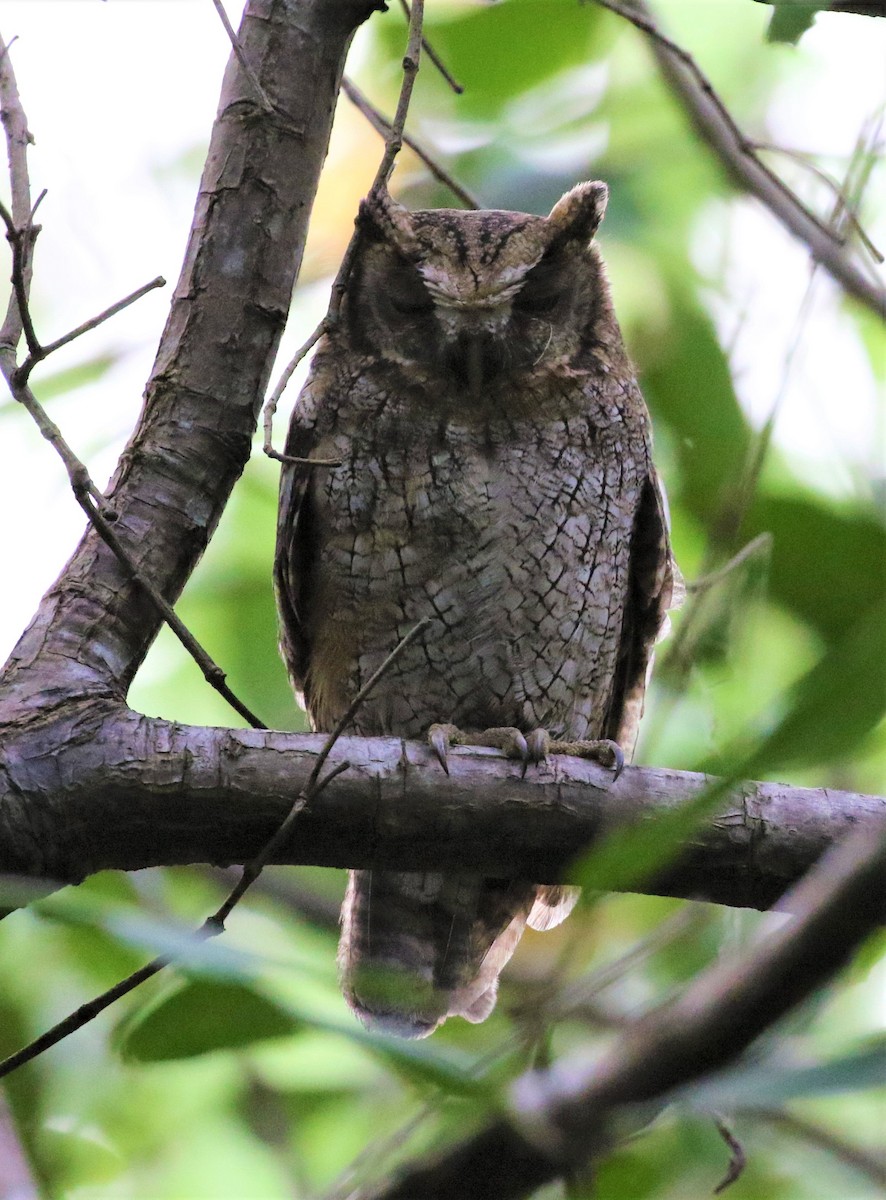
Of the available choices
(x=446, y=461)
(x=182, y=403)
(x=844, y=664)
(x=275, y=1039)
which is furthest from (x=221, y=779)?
(x=844, y=664)

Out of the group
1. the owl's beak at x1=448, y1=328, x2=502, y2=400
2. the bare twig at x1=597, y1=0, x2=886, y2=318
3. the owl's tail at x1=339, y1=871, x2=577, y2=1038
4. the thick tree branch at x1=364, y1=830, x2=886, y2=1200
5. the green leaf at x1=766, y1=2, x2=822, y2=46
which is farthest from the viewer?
the owl's tail at x1=339, y1=871, x2=577, y2=1038

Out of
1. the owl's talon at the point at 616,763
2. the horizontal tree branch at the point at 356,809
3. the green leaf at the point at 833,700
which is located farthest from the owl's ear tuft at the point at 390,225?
the green leaf at the point at 833,700

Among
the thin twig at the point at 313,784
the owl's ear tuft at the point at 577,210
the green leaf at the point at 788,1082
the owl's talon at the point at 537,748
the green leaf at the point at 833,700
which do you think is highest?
the green leaf at the point at 833,700

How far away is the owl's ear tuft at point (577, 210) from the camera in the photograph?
9.22 feet

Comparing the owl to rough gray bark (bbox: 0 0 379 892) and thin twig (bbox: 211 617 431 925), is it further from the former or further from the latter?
thin twig (bbox: 211 617 431 925)

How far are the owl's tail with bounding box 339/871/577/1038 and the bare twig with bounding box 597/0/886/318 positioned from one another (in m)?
1.42

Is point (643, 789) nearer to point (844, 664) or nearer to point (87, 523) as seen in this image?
point (87, 523)

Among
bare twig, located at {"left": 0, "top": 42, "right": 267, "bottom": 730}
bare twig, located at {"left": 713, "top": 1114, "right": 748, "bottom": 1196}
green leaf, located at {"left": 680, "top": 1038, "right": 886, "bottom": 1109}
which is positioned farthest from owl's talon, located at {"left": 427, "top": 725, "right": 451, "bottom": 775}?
green leaf, located at {"left": 680, "top": 1038, "right": 886, "bottom": 1109}

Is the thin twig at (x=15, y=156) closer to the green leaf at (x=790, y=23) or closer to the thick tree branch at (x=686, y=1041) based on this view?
the green leaf at (x=790, y=23)

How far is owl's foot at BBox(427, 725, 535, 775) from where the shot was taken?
6.33 ft

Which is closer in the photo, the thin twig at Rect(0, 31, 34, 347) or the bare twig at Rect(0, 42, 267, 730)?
the bare twig at Rect(0, 42, 267, 730)

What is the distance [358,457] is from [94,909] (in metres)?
1.82

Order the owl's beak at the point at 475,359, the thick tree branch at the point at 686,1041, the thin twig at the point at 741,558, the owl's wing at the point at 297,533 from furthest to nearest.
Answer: the owl's wing at the point at 297,533, the owl's beak at the point at 475,359, the thin twig at the point at 741,558, the thick tree branch at the point at 686,1041

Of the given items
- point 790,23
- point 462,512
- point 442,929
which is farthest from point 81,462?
point 442,929
